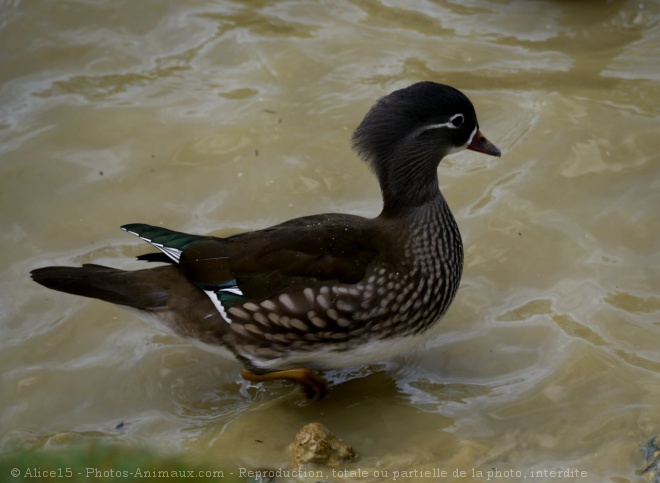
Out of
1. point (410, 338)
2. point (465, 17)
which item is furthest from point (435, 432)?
point (465, 17)

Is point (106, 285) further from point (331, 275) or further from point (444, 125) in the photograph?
point (444, 125)

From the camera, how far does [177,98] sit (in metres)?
6.29

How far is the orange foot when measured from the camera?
4.27m

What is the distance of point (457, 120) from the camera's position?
173 inches

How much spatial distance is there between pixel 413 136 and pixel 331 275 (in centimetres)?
80

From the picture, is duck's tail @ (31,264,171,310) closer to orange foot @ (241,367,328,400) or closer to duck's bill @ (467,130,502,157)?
orange foot @ (241,367,328,400)

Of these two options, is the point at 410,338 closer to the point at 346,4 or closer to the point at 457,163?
the point at 457,163

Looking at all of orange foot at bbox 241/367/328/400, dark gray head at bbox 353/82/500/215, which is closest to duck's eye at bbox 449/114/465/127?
dark gray head at bbox 353/82/500/215

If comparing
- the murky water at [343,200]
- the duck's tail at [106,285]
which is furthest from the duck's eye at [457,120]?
the duck's tail at [106,285]

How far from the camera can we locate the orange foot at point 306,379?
4.27 meters

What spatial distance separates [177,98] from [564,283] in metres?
2.96

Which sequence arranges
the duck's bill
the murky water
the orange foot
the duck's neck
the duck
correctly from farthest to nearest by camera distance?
the duck's bill → the duck's neck → the orange foot → the duck → the murky water

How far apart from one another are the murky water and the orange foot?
6 cm

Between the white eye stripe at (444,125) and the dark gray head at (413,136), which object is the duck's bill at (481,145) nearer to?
the dark gray head at (413,136)
